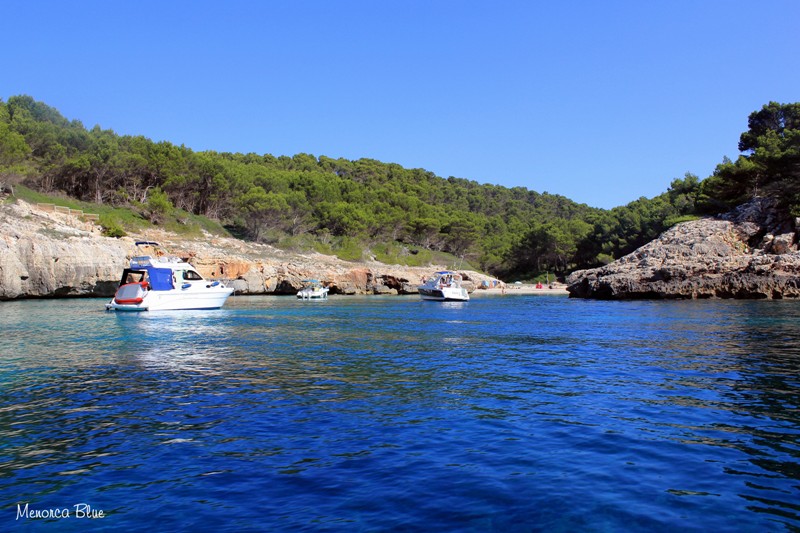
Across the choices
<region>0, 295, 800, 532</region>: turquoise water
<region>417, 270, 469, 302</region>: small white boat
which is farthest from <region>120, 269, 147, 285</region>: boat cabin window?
<region>417, 270, 469, 302</region>: small white boat

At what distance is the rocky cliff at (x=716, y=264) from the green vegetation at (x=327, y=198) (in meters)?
3.74

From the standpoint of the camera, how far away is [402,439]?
26.4 ft

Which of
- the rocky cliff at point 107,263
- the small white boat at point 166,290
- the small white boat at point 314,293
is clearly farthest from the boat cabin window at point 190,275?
the small white boat at point 314,293

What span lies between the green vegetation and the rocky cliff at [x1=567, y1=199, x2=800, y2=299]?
12.3 feet

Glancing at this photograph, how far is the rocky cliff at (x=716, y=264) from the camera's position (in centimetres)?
4309

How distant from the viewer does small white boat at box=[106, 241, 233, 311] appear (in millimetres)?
35088

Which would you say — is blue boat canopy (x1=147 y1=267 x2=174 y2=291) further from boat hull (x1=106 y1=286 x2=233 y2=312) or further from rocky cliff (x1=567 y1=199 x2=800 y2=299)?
rocky cliff (x1=567 y1=199 x2=800 y2=299)

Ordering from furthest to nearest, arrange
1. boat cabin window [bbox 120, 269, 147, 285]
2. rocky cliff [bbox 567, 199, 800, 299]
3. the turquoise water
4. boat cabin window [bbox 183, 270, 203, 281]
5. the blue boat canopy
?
rocky cliff [bbox 567, 199, 800, 299]
boat cabin window [bbox 183, 270, 203, 281]
boat cabin window [bbox 120, 269, 147, 285]
the blue boat canopy
the turquoise water

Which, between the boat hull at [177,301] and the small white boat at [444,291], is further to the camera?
the small white boat at [444,291]

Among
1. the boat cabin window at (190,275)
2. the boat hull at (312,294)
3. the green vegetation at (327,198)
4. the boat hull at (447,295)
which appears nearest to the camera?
the boat cabin window at (190,275)

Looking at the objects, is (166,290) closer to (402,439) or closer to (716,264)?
(402,439)

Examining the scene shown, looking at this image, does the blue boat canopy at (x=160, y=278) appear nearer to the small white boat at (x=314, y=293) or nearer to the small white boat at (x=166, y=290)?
the small white boat at (x=166, y=290)

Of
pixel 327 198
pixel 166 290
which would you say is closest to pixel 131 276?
pixel 166 290

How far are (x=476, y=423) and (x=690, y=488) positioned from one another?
3.38 meters
